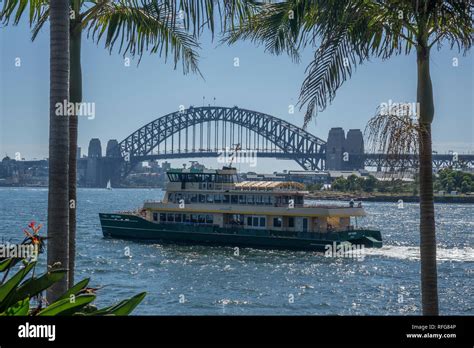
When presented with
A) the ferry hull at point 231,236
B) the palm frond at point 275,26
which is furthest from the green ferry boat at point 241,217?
the palm frond at point 275,26

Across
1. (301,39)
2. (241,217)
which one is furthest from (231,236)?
(301,39)

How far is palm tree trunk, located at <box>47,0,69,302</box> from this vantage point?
5.00 m

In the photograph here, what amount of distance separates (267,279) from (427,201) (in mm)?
23043

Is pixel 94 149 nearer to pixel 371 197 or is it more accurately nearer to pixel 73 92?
pixel 371 197

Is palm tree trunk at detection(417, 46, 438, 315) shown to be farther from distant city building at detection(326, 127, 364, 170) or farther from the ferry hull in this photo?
distant city building at detection(326, 127, 364, 170)

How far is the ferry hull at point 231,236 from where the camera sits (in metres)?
38.4

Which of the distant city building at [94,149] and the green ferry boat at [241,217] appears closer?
the green ferry boat at [241,217]

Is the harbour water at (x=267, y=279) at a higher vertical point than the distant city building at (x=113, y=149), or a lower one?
lower

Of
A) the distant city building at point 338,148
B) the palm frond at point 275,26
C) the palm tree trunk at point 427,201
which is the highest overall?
the distant city building at point 338,148

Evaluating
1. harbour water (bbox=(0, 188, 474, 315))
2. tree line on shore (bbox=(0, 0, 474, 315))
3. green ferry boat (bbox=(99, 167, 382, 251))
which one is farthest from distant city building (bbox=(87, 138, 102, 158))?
Answer: tree line on shore (bbox=(0, 0, 474, 315))

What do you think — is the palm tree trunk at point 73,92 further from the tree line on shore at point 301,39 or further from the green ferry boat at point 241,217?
the green ferry boat at point 241,217

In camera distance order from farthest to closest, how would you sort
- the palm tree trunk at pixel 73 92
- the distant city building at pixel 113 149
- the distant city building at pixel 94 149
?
1. the distant city building at pixel 113 149
2. the distant city building at pixel 94 149
3. the palm tree trunk at pixel 73 92
